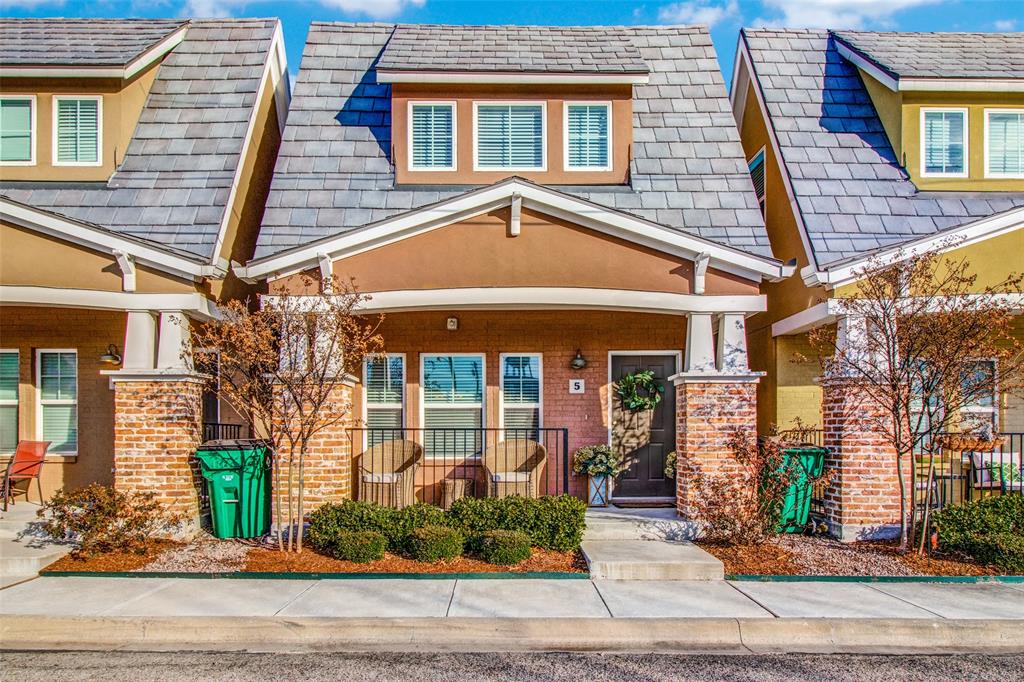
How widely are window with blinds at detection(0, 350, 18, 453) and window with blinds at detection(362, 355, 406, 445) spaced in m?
4.71

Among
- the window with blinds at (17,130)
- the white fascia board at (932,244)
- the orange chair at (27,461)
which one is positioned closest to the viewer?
the white fascia board at (932,244)

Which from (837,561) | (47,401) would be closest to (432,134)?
(47,401)

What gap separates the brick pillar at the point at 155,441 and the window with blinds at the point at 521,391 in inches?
165

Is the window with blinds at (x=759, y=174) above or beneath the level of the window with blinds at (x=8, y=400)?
above

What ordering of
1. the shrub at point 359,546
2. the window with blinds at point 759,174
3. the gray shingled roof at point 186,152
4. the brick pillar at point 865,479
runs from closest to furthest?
the shrub at point 359,546 < the brick pillar at point 865,479 < the gray shingled roof at point 186,152 < the window with blinds at point 759,174

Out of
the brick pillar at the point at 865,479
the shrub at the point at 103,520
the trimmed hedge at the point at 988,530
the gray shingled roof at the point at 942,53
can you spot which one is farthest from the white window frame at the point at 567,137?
the shrub at the point at 103,520

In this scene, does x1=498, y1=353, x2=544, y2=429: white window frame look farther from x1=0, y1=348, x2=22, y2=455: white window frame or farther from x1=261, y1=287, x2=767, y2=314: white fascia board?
x1=0, y1=348, x2=22, y2=455: white window frame

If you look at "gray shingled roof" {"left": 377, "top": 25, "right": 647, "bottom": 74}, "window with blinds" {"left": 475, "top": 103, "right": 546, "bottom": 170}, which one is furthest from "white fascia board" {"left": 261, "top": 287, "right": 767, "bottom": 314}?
"gray shingled roof" {"left": 377, "top": 25, "right": 647, "bottom": 74}

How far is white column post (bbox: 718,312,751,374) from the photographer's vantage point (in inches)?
355

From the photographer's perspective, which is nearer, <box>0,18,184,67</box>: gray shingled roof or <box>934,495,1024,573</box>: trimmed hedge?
<box>934,495,1024,573</box>: trimmed hedge

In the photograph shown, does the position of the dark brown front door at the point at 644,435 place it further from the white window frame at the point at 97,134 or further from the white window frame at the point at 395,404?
Answer: the white window frame at the point at 97,134

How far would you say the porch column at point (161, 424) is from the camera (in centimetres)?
855

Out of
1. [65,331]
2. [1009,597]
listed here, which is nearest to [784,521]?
[1009,597]

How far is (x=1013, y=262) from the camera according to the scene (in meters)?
9.34
